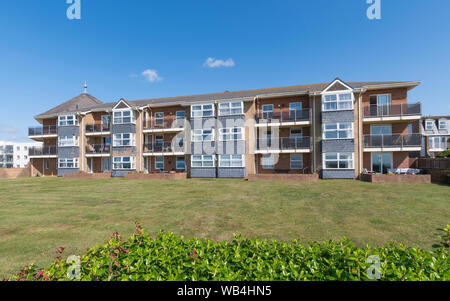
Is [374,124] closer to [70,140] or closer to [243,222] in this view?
[243,222]

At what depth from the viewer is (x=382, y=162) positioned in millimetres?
21766

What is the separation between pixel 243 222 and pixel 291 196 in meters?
5.82

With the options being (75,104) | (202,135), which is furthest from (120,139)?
(75,104)

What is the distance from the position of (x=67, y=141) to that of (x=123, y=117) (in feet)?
33.6

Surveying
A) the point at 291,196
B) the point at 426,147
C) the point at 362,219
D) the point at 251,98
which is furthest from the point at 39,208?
the point at 426,147

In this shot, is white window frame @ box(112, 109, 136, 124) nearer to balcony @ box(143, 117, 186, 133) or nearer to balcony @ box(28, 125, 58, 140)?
balcony @ box(143, 117, 186, 133)

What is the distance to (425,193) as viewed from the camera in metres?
12.5

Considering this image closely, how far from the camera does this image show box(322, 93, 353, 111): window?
69.6 ft

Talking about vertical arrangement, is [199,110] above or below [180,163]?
above

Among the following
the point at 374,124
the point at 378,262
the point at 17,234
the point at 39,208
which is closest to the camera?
the point at 378,262

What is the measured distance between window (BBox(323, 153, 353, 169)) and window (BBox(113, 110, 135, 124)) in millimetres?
25161

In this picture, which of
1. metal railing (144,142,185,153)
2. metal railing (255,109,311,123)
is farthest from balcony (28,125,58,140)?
metal railing (255,109,311,123)

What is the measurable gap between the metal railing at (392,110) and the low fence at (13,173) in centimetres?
4827

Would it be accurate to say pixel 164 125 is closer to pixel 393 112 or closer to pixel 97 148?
pixel 97 148
